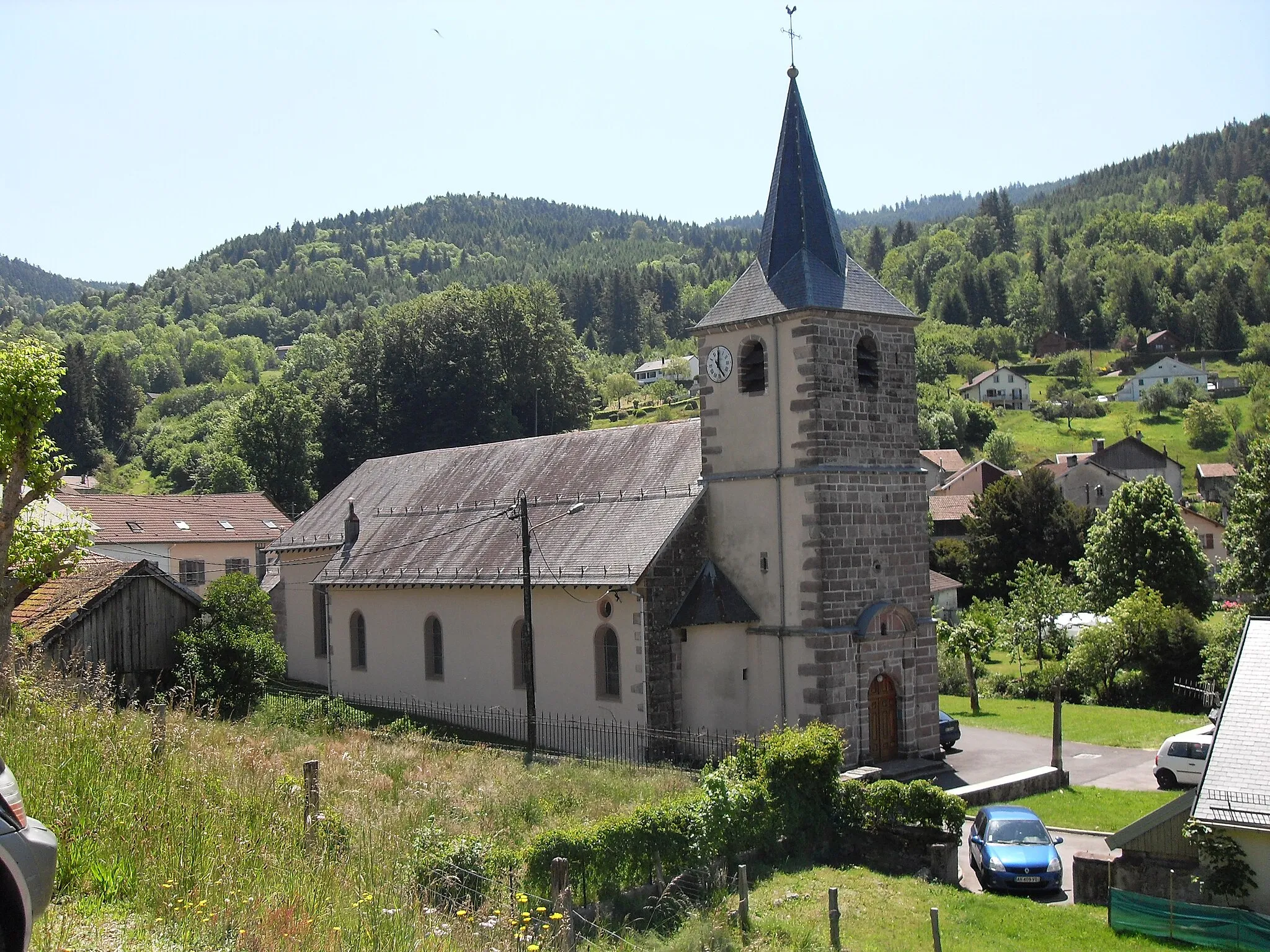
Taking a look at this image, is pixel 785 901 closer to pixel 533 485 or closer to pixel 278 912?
pixel 278 912

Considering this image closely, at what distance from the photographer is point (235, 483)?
251 ft

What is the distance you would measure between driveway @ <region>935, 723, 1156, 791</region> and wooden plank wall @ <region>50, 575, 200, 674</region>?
727 inches

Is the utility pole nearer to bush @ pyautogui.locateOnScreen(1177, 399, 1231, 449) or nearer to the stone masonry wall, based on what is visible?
the stone masonry wall

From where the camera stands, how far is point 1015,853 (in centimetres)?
1917

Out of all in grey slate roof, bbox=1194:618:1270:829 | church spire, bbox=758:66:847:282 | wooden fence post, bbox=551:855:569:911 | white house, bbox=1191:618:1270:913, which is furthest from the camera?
church spire, bbox=758:66:847:282

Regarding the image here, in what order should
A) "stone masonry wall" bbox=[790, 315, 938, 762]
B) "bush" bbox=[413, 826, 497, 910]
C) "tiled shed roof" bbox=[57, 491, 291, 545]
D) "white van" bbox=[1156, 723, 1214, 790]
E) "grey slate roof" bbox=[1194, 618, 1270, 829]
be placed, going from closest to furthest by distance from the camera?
1. "bush" bbox=[413, 826, 497, 910]
2. "grey slate roof" bbox=[1194, 618, 1270, 829]
3. "white van" bbox=[1156, 723, 1214, 790]
4. "stone masonry wall" bbox=[790, 315, 938, 762]
5. "tiled shed roof" bbox=[57, 491, 291, 545]

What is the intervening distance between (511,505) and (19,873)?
1105 inches

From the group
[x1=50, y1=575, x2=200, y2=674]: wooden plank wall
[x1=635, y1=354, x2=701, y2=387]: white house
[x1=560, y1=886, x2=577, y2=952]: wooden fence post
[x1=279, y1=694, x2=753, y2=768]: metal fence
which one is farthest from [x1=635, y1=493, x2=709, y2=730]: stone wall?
[x1=635, y1=354, x2=701, y2=387]: white house

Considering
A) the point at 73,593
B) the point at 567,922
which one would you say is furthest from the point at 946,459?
the point at 567,922

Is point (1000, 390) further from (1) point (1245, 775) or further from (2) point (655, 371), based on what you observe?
(1) point (1245, 775)

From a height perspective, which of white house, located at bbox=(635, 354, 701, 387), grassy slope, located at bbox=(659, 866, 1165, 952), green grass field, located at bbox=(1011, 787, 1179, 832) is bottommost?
green grass field, located at bbox=(1011, 787, 1179, 832)

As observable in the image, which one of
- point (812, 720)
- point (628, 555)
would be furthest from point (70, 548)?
point (812, 720)

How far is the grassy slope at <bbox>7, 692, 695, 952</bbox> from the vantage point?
8203mm

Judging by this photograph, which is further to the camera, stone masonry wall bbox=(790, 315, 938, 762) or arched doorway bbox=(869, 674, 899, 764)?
arched doorway bbox=(869, 674, 899, 764)
